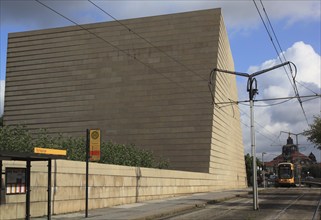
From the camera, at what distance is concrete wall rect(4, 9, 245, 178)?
161 feet

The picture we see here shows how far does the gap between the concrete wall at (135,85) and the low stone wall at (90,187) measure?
50.4 feet

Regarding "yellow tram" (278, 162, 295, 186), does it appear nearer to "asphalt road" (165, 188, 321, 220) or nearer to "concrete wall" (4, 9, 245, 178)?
"concrete wall" (4, 9, 245, 178)

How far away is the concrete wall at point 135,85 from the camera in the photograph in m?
49.1

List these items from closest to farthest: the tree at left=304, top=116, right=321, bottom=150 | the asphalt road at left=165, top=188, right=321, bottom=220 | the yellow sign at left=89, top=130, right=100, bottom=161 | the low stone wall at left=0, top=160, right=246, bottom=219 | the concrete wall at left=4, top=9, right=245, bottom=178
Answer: the low stone wall at left=0, top=160, right=246, bottom=219 < the yellow sign at left=89, top=130, right=100, bottom=161 < the asphalt road at left=165, top=188, right=321, bottom=220 < the tree at left=304, top=116, right=321, bottom=150 < the concrete wall at left=4, top=9, right=245, bottom=178

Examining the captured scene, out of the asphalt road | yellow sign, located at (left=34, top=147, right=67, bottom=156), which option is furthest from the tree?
yellow sign, located at (left=34, top=147, right=67, bottom=156)

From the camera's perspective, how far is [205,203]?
2680 centimetres

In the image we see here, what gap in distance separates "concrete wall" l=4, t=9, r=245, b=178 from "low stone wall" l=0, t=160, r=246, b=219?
1535 centimetres

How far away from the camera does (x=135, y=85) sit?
2050 inches

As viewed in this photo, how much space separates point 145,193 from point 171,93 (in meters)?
23.3

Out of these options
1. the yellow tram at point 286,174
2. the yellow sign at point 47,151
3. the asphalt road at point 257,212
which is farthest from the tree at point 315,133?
the yellow sign at point 47,151

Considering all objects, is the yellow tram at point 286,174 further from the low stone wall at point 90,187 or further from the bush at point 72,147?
the low stone wall at point 90,187

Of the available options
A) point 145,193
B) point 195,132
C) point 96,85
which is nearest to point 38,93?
point 96,85

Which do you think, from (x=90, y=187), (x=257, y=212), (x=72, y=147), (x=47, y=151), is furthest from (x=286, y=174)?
(x=47, y=151)

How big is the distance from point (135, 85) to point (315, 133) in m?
21.9
